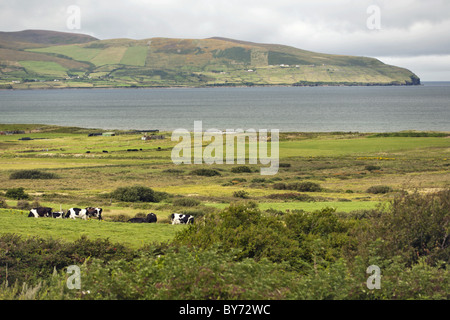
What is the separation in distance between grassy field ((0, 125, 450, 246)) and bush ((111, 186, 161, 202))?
86 centimetres

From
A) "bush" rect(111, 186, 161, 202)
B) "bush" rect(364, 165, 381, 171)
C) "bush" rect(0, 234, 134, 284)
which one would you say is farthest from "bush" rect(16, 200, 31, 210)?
"bush" rect(364, 165, 381, 171)

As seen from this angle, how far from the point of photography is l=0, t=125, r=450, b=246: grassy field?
2223 centimetres

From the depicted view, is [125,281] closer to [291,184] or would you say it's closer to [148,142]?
[291,184]

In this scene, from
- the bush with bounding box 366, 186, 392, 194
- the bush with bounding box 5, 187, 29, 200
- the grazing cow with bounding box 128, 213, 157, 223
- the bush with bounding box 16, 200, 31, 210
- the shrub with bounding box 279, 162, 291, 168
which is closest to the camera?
the grazing cow with bounding box 128, 213, 157, 223

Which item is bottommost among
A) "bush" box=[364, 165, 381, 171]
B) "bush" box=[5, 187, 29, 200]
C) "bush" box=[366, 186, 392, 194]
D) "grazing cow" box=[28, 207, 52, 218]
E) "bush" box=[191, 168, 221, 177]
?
"bush" box=[191, 168, 221, 177]

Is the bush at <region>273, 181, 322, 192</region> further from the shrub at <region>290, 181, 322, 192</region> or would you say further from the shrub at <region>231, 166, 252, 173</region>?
the shrub at <region>231, 166, 252, 173</region>

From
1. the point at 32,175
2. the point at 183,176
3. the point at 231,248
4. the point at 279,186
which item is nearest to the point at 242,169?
the point at 183,176

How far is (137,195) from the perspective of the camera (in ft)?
117

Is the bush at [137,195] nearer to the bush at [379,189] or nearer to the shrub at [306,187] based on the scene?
the shrub at [306,187]

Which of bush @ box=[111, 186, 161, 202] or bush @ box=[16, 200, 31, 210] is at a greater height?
bush @ box=[16, 200, 31, 210]

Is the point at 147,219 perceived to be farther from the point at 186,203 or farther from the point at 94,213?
the point at 186,203

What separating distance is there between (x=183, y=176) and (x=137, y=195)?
64.7 ft
